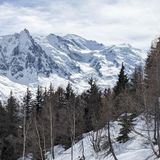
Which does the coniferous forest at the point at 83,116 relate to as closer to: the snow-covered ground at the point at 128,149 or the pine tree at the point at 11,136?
the pine tree at the point at 11,136

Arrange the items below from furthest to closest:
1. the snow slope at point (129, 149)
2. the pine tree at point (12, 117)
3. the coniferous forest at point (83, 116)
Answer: the pine tree at point (12, 117)
the snow slope at point (129, 149)
the coniferous forest at point (83, 116)

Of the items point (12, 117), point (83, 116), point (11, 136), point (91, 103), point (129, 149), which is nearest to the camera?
point (129, 149)

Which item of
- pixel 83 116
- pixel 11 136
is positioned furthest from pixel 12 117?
pixel 83 116

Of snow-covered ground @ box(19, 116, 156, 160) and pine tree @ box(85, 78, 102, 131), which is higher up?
pine tree @ box(85, 78, 102, 131)

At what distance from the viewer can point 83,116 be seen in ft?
273

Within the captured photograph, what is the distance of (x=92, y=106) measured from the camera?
75.9m

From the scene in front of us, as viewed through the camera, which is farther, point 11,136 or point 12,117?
point 12,117

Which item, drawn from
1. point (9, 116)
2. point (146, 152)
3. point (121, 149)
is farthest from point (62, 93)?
point (146, 152)

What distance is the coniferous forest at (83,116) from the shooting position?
4131 centimetres

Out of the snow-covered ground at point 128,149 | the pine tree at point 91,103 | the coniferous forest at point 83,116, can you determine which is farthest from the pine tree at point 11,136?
the pine tree at point 91,103

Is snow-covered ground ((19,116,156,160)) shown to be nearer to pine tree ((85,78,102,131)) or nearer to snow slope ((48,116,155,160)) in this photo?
snow slope ((48,116,155,160))

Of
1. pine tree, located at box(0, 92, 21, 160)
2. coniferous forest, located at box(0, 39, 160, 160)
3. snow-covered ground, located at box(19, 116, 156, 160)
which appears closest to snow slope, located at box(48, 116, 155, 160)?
snow-covered ground, located at box(19, 116, 156, 160)

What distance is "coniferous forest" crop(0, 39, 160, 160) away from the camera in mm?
41312

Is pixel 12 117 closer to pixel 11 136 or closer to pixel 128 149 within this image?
pixel 11 136
